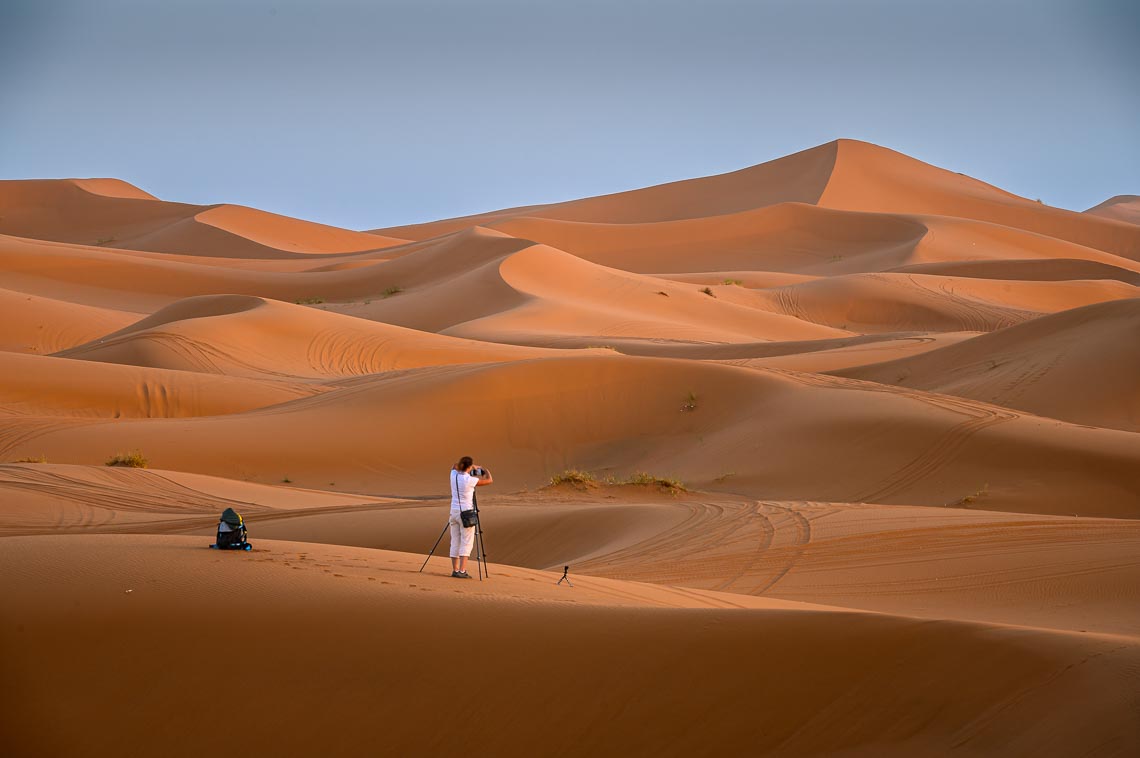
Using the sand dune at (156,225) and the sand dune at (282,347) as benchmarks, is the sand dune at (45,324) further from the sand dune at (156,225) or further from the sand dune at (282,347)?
the sand dune at (156,225)

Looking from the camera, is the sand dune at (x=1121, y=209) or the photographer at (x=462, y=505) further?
the sand dune at (x=1121, y=209)

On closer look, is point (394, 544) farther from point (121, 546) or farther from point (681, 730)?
point (681, 730)

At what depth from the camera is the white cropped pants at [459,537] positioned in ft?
25.0

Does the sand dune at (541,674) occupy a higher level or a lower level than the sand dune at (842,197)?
lower

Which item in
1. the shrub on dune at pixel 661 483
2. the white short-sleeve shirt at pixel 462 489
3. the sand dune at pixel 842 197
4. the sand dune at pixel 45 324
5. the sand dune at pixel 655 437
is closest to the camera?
the white short-sleeve shirt at pixel 462 489

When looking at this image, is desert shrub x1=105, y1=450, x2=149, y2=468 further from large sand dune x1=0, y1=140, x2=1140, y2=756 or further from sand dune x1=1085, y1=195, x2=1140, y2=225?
sand dune x1=1085, y1=195, x2=1140, y2=225

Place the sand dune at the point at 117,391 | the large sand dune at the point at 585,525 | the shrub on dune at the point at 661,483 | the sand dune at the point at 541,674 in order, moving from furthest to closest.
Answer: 1. the sand dune at the point at 117,391
2. the shrub on dune at the point at 661,483
3. the large sand dune at the point at 585,525
4. the sand dune at the point at 541,674

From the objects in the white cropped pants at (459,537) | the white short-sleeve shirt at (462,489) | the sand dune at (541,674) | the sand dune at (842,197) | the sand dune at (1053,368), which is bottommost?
the sand dune at (541,674)

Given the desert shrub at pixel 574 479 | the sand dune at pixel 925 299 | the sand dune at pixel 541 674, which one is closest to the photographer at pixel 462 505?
the sand dune at pixel 541 674

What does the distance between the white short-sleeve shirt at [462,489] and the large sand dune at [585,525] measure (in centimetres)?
56

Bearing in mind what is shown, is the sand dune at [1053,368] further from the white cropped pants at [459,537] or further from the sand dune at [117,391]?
the white cropped pants at [459,537]

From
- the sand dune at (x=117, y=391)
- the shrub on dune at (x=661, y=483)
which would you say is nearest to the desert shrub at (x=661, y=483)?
the shrub on dune at (x=661, y=483)

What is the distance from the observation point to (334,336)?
95.8 ft

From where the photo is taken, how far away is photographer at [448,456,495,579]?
750 cm
